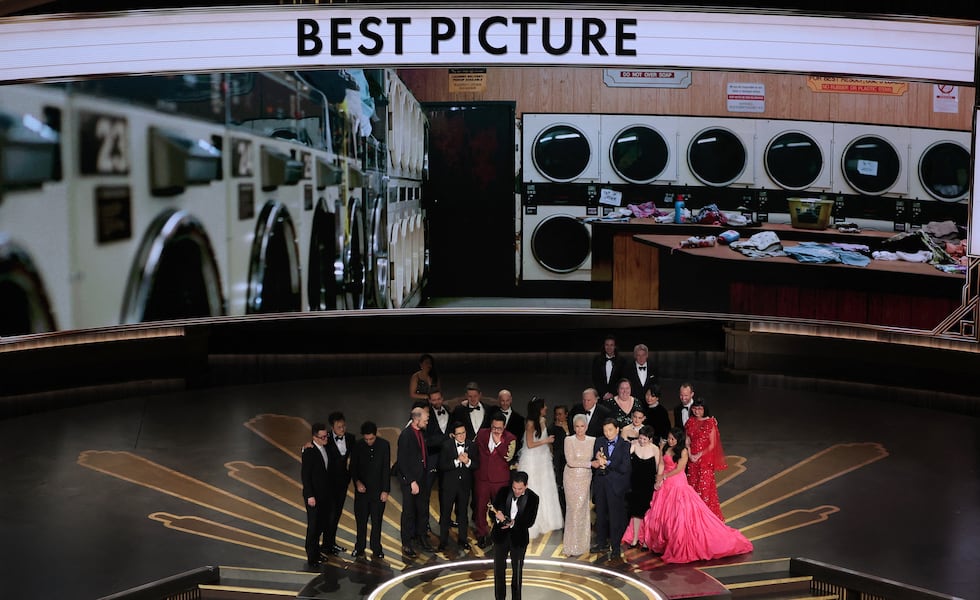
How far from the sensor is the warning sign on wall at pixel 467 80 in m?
15.8

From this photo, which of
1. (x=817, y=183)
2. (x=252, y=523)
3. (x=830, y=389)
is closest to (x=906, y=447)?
(x=830, y=389)

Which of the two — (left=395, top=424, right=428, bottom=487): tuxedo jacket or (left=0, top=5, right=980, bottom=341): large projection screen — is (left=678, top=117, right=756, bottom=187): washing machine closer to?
(left=0, top=5, right=980, bottom=341): large projection screen

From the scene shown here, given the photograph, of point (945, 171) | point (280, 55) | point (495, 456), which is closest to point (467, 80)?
point (280, 55)

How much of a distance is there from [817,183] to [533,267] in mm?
3966

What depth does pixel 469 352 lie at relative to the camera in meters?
17.4

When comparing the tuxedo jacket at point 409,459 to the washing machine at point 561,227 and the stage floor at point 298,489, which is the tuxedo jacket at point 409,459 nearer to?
the stage floor at point 298,489

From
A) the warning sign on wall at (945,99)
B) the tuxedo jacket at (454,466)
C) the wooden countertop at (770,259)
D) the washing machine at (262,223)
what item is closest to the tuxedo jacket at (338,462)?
the tuxedo jacket at (454,466)

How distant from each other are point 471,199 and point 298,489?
19.6ft

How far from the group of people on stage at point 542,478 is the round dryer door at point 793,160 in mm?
6468

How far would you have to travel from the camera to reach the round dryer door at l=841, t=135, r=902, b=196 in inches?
607

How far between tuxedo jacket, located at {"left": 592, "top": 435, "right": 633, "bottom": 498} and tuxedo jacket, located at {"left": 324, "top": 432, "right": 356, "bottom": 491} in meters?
2.02

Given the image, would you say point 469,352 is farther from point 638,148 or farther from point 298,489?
point 298,489

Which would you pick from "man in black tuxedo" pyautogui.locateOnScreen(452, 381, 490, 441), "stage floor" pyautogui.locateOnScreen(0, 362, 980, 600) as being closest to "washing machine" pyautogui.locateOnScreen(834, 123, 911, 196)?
"stage floor" pyautogui.locateOnScreen(0, 362, 980, 600)

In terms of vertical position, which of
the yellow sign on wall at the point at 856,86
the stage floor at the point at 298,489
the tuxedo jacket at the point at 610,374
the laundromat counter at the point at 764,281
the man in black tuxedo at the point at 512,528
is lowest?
the stage floor at the point at 298,489
